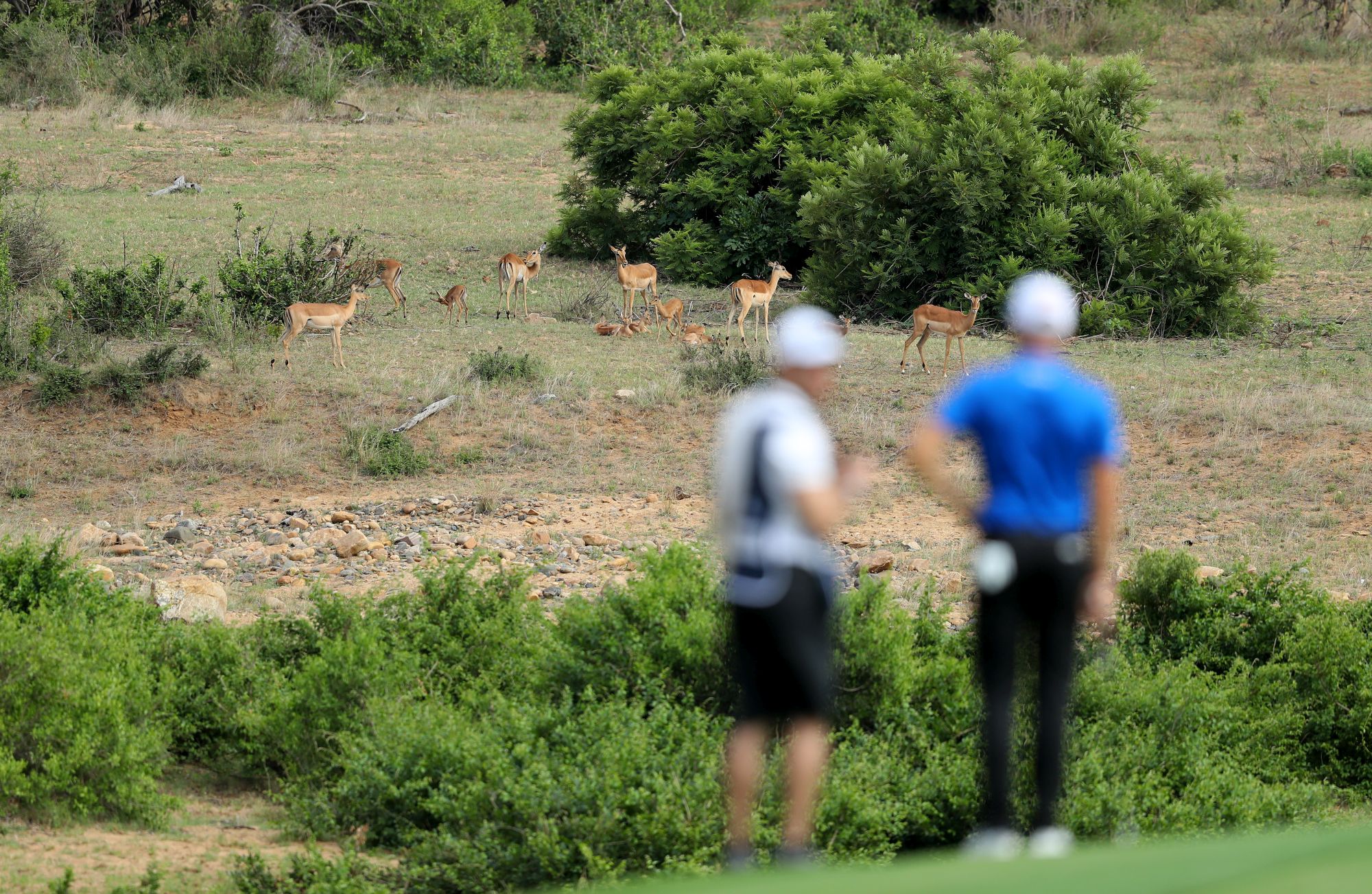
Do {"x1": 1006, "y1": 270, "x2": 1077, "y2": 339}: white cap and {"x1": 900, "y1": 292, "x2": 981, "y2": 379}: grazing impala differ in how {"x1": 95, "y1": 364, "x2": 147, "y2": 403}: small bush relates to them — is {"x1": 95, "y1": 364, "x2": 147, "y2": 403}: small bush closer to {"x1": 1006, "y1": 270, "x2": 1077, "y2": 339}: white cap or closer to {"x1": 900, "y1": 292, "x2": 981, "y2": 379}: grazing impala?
{"x1": 900, "y1": 292, "x2": 981, "y2": 379}: grazing impala

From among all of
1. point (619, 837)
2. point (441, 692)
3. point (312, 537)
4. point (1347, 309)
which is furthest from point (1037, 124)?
point (619, 837)

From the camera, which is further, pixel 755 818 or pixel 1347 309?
pixel 1347 309

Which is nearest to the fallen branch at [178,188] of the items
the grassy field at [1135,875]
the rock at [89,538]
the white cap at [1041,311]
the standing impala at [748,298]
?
the standing impala at [748,298]

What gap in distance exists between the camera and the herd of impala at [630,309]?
14742 mm

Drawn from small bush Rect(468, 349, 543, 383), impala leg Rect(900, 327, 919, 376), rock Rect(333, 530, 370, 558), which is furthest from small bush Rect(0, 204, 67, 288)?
impala leg Rect(900, 327, 919, 376)

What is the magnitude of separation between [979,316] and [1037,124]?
7.88 ft

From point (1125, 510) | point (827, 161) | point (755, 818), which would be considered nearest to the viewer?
point (755, 818)

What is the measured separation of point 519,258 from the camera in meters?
18.1

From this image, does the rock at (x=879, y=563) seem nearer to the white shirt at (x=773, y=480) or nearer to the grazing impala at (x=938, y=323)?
the grazing impala at (x=938, y=323)

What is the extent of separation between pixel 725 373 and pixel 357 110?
1744cm

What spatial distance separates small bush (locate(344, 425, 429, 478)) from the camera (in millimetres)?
12133

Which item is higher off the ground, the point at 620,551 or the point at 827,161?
the point at 827,161

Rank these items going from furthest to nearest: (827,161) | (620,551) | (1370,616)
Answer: (827,161)
(620,551)
(1370,616)

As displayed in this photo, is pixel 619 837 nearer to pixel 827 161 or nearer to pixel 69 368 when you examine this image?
pixel 69 368
